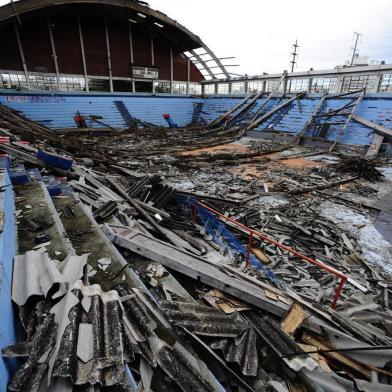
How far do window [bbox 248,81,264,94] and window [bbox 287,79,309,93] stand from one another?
113 inches

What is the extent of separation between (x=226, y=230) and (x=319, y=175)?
7104mm

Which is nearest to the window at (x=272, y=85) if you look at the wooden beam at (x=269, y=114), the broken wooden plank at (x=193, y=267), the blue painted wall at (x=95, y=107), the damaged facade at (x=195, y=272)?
the wooden beam at (x=269, y=114)

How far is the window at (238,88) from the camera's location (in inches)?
1099

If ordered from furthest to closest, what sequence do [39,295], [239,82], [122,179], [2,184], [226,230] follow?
[239,82] < [122,179] < [226,230] < [2,184] < [39,295]

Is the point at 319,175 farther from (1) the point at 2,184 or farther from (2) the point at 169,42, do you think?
(2) the point at 169,42

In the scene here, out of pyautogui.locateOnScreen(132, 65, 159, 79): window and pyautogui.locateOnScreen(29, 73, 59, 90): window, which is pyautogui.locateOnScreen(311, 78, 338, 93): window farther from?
pyautogui.locateOnScreen(29, 73, 59, 90): window

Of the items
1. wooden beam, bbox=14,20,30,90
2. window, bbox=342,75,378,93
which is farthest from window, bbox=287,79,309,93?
wooden beam, bbox=14,20,30,90

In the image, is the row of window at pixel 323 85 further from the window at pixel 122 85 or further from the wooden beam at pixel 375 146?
the window at pixel 122 85

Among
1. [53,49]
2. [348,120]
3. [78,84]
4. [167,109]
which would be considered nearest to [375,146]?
[348,120]

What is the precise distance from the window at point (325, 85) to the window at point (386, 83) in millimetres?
3230

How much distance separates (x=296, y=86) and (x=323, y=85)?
2363 millimetres

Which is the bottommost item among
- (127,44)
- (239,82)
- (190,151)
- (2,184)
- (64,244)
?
(190,151)

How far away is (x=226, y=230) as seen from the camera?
21.4 feet

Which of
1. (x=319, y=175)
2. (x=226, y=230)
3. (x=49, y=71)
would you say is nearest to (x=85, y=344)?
(x=226, y=230)
